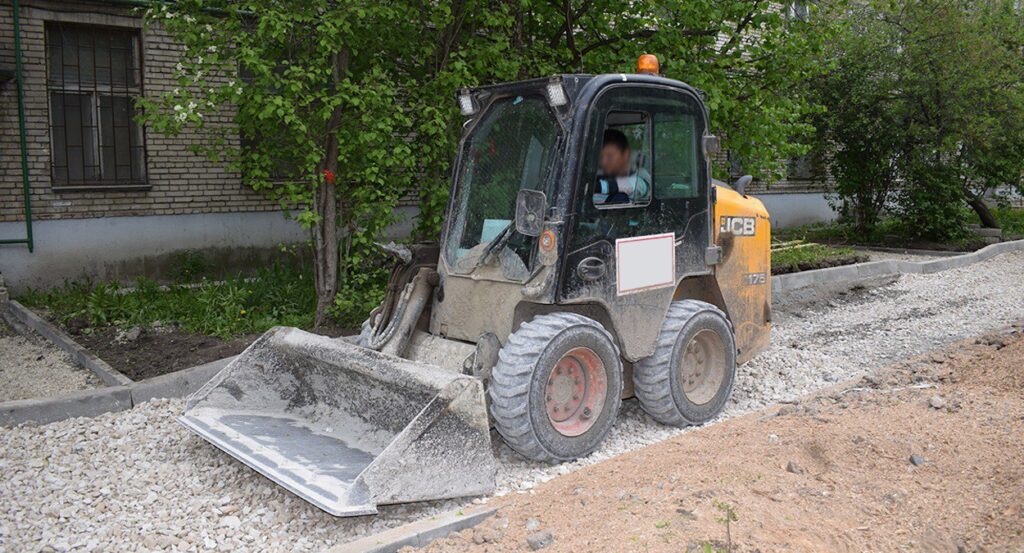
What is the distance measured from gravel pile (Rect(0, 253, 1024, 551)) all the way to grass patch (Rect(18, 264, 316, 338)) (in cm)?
224

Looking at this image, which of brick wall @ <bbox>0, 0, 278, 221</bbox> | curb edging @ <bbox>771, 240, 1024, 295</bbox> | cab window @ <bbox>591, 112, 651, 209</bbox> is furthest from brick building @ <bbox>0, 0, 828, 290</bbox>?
cab window @ <bbox>591, 112, 651, 209</bbox>

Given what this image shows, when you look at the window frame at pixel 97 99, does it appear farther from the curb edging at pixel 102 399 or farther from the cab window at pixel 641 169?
the cab window at pixel 641 169

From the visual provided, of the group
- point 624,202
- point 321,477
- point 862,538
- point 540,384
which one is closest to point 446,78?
point 624,202

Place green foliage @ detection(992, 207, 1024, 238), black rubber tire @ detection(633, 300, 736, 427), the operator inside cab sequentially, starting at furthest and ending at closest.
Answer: green foliage @ detection(992, 207, 1024, 238)
black rubber tire @ detection(633, 300, 736, 427)
the operator inside cab

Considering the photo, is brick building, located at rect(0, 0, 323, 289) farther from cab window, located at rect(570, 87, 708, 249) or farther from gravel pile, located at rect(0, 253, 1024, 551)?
cab window, located at rect(570, 87, 708, 249)

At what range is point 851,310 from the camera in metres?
10.4

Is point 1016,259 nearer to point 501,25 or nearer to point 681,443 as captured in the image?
point 501,25

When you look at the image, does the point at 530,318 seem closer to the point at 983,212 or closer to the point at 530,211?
the point at 530,211

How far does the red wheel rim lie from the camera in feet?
16.7

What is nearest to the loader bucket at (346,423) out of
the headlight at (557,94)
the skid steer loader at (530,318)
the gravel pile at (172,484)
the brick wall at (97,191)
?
the skid steer loader at (530,318)

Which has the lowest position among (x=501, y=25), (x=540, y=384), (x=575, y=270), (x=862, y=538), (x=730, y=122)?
Result: (x=862, y=538)

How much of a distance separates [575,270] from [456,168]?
4.02 ft

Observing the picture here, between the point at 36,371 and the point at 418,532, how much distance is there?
16.2ft

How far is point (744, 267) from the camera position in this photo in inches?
249
